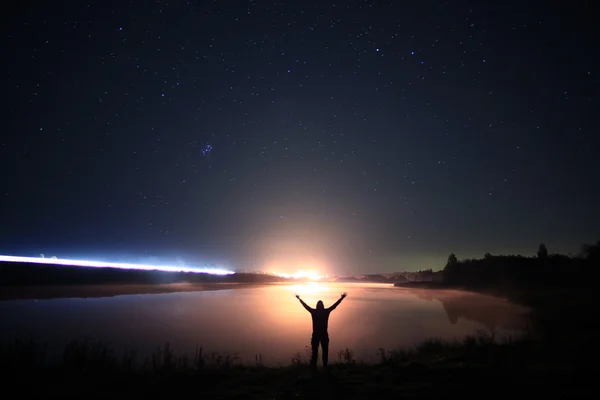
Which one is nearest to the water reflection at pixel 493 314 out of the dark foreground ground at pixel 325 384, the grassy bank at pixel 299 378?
the grassy bank at pixel 299 378

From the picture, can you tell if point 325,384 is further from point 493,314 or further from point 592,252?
point 592,252

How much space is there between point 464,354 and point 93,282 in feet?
345

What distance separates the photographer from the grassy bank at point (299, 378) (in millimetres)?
10164

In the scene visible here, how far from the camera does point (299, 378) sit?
11.8m

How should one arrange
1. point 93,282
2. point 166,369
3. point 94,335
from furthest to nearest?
point 93,282, point 94,335, point 166,369

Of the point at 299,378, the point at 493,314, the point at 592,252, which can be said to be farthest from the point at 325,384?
the point at 592,252

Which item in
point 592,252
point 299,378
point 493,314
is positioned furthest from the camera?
point 592,252

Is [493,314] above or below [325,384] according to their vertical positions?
below

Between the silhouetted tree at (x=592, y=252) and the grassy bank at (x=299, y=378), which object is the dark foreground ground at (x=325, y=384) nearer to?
the grassy bank at (x=299, y=378)

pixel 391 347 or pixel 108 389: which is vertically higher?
pixel 108 389

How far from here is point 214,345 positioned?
71.3ft

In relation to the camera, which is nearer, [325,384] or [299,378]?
[325,384]

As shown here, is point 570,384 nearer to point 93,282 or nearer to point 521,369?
point 521,369

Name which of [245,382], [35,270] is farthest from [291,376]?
[35,270]
